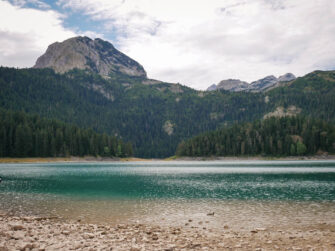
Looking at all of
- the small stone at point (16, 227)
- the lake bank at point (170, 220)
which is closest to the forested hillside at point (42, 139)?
the lake bank at point (170, 220)

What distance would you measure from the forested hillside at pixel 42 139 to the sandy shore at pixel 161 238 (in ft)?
489

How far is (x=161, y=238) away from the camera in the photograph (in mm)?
17234

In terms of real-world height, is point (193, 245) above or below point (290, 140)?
below

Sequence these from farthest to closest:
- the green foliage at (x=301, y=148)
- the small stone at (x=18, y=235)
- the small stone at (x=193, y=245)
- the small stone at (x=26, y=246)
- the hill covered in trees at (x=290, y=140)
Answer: the hill covered in trees at (x=290, y=140), the green foliage at (x=301, y=148), the small stone at (x=18, y=235), the small stone at (x=193, y=245), the small stone at (x=26, y=246)

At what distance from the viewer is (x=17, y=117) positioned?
18000 cm

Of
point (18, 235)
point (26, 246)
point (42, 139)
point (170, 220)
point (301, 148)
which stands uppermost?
point (42, 139)

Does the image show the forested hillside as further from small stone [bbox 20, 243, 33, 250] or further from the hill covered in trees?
small stone [bbox 20, 243, 33, 250]

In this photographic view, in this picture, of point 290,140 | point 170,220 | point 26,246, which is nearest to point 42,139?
point 290,140

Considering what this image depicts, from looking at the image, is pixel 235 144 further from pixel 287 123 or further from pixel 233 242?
pixel 233 242

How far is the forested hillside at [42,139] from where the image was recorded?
15288cm

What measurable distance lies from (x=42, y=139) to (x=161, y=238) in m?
159

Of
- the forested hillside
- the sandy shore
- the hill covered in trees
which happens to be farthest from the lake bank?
the hill covered in trees

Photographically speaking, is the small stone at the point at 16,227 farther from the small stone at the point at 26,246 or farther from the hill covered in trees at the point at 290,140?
the hill covered in trees at the point at 290,140

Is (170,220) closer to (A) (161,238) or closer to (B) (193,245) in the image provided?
(A) (161,238)
